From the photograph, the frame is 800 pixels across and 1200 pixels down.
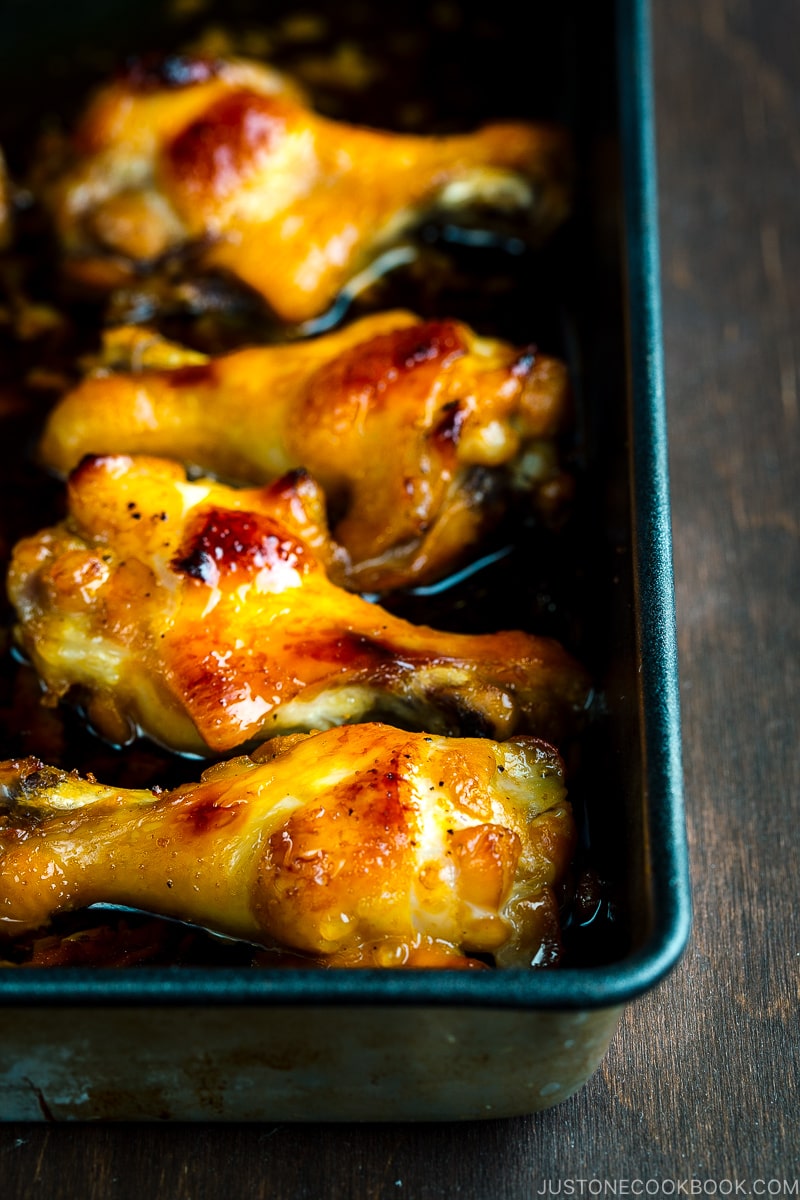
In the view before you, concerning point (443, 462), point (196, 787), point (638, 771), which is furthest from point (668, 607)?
point (196, 787)

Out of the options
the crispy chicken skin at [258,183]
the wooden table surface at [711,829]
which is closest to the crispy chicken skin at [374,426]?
the crispy chicken skin at [258,183]

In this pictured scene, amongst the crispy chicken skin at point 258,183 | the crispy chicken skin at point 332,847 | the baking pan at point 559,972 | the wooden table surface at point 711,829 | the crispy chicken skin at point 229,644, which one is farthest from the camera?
the crispy chicken skin at point 258,183

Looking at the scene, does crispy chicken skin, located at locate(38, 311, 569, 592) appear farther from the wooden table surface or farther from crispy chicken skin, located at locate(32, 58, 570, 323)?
the wooden table surface

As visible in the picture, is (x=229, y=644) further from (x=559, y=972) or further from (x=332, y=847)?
(x=559, y=972)

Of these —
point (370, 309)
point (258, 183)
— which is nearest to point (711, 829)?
point (370, 309)

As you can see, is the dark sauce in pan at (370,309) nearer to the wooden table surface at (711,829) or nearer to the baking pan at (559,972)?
the baking pan at (559,972)

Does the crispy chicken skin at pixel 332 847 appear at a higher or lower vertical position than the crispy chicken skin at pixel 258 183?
lower

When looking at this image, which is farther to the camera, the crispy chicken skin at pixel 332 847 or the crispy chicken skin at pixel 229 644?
the crispy chicken skin at pixel 229 644

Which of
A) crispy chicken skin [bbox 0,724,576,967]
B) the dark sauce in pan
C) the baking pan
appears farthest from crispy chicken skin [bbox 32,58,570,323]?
crispy chicken skin [bbox 0,724,576,967]
